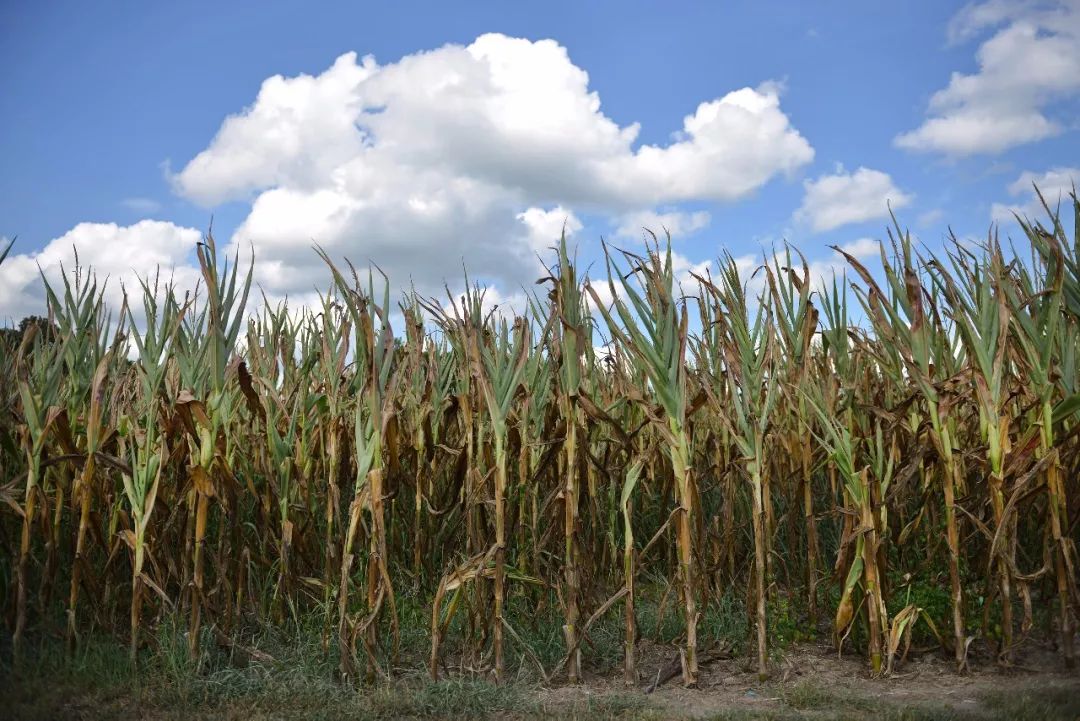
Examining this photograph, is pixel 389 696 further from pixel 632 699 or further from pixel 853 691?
pixel 853 691

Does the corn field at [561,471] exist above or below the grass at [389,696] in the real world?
above

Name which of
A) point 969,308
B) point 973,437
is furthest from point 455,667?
point 973,437

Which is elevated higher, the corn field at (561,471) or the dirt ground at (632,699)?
the corn field at (561,471)

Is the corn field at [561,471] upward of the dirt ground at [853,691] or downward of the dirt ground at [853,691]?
upward

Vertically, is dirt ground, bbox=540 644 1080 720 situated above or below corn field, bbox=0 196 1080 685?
below

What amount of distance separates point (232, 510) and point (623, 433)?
2.39 m

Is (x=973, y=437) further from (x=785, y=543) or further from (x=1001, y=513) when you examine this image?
(x=1001, y=513)

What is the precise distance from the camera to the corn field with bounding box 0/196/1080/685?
4.50m

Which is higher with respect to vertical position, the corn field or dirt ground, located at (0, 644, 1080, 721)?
the corn field

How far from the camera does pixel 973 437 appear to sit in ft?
22.2

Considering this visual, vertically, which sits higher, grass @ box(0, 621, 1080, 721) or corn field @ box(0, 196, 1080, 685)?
corn field @ box(0, 196, 1080, 685)

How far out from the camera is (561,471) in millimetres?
5250

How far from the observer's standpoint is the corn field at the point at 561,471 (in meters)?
4.50

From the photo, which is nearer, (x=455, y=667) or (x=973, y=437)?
(x=455, y=667)
